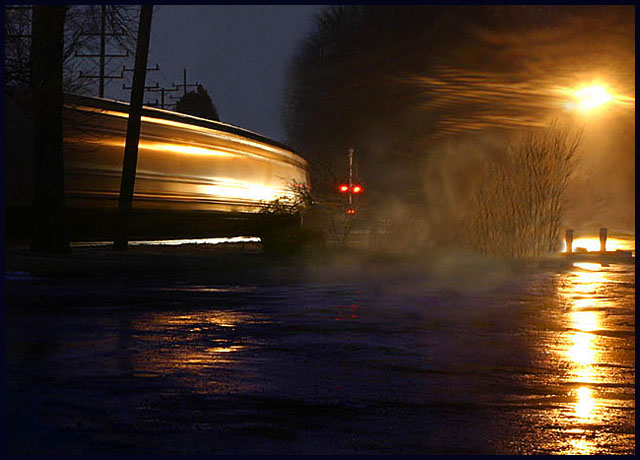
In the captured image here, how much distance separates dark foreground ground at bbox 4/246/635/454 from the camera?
23.8ft

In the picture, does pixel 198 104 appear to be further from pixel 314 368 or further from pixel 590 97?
pixel 314 368

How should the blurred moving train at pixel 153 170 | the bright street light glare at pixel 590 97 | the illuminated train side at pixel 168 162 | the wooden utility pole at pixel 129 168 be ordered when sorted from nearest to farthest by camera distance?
the blurred moving train at pixel 153 170, the illuminated train side at pixel 168 162, the wooden utility pole at pixel 129 168, the bright street light glare at pixel 590 97

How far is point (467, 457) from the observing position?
665cm

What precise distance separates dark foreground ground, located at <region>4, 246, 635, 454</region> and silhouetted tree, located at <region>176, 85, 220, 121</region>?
83679mm

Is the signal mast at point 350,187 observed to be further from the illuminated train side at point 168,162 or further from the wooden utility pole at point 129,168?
the wooden utility pole at point 129,168

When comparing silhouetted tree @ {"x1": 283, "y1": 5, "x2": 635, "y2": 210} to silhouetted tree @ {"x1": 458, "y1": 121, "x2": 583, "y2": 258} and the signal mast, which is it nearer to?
silhouetted tree @ {"x1": 458, "y1": 121, "x2": 583, "y2": 258}

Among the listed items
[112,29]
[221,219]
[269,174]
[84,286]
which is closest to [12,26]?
[112,29]

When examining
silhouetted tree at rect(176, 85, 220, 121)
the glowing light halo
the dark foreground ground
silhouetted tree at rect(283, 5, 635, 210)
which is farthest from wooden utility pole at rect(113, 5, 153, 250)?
silhouetted tree at rect(176, 85, 220, 121)

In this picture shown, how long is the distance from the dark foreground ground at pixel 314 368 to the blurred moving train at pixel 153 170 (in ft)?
25.0

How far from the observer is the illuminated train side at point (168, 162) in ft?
92.5

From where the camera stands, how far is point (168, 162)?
30.9 metres

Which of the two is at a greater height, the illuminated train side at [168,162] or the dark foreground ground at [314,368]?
the illuminated train side at [168,162]

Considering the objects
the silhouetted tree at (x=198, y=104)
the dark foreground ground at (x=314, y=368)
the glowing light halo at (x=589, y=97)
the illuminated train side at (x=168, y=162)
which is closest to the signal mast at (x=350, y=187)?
the illuminated train side at (x=168, y=162)

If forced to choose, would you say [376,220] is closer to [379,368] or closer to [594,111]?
[594,111]
